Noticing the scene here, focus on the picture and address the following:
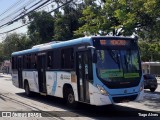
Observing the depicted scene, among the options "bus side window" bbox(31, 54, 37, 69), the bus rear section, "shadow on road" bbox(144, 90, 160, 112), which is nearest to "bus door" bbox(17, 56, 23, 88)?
"bus side window" bbox(31, 54, 37, 69)

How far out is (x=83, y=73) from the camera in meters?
12.6

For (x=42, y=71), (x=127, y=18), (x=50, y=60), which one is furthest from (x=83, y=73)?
(x=127, y=18)

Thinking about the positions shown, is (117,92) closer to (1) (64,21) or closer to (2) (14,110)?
(2) (14,110)

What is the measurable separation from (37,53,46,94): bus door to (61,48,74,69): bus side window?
2.37 metres

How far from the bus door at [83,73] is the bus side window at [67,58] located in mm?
617

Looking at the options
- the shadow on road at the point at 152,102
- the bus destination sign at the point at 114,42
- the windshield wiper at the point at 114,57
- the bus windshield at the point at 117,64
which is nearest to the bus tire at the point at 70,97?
the bus windshield at the point at 117,64

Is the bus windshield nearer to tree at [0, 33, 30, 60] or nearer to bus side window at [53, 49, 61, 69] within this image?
bus side window at [53, 49, 61, 69]

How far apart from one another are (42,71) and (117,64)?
5.98 meters

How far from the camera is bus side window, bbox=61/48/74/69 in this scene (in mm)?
13681

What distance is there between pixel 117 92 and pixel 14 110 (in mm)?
4530

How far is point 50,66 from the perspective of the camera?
1599 cm

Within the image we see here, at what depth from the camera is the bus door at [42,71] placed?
660 inches

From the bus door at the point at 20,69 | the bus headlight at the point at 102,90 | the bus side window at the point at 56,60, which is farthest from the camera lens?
the bus door at the point at 20,69

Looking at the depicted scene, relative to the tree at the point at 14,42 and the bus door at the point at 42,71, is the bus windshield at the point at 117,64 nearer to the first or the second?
the bus door at the point at 42,71
